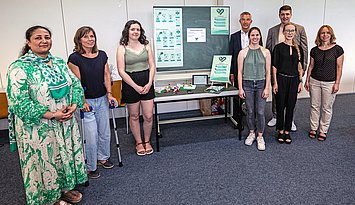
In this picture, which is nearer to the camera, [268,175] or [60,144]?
[60,144]

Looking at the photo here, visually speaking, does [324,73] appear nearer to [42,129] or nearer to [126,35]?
[126,35]

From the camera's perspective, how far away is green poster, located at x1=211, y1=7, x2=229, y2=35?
4475mm

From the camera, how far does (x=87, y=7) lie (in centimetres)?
440

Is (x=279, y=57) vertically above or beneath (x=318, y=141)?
above

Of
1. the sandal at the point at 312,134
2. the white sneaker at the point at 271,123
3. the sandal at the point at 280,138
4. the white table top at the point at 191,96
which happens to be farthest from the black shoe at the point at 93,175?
the sandal at the point at 312,134

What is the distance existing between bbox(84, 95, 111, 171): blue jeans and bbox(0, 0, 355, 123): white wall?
2.08 m

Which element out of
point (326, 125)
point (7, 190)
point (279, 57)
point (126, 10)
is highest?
point (126, 10)

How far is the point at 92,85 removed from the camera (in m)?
2.69

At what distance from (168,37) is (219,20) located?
2.84 feet

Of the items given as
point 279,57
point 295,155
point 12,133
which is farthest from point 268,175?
point 12,133

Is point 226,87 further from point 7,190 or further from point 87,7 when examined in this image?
point 7,190

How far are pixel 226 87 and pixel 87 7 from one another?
249 centimetres

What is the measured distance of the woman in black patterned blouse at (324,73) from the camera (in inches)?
134

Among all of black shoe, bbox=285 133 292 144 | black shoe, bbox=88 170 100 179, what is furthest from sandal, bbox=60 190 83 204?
black shoe, bbox=285 133 292 144
